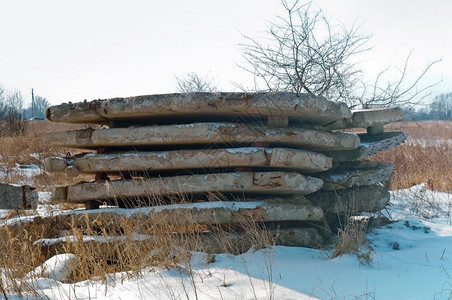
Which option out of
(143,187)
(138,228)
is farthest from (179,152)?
(138,228)

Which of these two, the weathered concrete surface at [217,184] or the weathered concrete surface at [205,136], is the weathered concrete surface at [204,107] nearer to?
the weathered concrete surface at [205,136]

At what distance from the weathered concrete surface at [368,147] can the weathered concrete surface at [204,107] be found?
0.97 meters

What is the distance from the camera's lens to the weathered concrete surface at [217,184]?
13.2ft

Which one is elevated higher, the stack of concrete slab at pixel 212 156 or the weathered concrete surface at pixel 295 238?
the stack of concrete slab at pixel 212 156

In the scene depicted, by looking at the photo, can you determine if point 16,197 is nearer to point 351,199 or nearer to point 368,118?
point 351,199

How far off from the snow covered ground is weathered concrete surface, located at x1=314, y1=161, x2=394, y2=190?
95cm

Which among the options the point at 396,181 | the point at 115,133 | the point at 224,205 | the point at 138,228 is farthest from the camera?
the point at 396,181

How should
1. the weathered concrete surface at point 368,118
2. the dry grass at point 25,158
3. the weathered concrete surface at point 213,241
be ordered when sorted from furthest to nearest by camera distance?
the dry grass at point 25,158 < the weathered concrete surface at point 368,118 < the weathered concrete surface at point 213,241

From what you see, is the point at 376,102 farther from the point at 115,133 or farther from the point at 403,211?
the point at 115,133

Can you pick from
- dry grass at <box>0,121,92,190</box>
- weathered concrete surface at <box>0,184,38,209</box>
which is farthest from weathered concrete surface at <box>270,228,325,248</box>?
dry grass at <box>0,121,92,190</box>

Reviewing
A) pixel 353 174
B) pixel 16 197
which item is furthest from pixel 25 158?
pixel 353 174

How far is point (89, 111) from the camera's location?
4.40 m

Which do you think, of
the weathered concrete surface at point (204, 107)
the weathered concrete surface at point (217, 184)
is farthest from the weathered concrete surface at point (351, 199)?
the weathered concrete surface at point (204, 107)

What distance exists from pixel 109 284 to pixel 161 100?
1786mm
